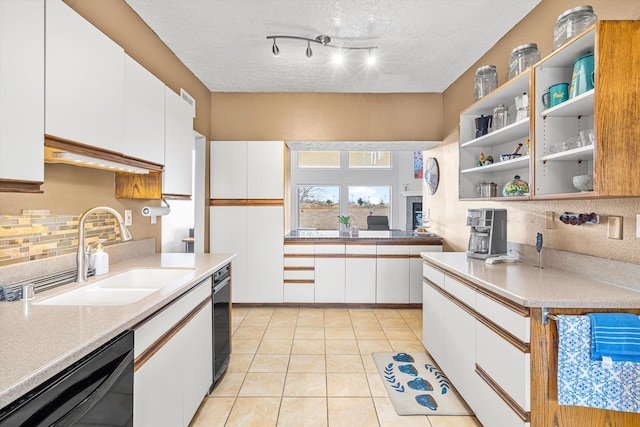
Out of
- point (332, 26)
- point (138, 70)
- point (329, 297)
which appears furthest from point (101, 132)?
point (329, 297)

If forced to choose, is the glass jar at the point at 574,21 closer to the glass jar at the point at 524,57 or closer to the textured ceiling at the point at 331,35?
the glass jar at the point at 524,57

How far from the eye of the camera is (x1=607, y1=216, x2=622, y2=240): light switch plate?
1.74 meters

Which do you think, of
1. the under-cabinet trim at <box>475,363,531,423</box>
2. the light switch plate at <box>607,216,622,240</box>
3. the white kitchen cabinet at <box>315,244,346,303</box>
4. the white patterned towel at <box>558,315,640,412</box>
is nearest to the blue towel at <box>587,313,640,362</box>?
the white patterned towel at <box>558,315,640,412</box>

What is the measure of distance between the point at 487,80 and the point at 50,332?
3090mm

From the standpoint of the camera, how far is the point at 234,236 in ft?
13.7

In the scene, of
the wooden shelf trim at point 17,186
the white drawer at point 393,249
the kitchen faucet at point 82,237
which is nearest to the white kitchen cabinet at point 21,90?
the wooden shelf trim at point 17,186

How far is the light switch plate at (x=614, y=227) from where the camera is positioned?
5.71 feet

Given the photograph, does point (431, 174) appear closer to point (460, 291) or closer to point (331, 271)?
point (331, 271)

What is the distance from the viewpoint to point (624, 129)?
1.48 metres

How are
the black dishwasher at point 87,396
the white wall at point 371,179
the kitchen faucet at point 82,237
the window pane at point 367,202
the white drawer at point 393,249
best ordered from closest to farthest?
1. the black dishwasher at point 87,396
2. the kitchen faucet at point 82,237
3. the white drawer at point 393,249
4. the white wall at point 371,179
5. the window pane at point 367,202

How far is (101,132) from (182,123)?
3.35ft

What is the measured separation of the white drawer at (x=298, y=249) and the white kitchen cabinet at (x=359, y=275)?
0.48m

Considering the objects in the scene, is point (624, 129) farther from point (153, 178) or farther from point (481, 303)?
point (153, 178)

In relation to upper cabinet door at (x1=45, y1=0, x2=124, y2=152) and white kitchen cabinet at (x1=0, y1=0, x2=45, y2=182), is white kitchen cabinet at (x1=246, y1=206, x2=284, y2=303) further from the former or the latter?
white kitchen cabinet at (x1=0, y1=0, x2=45, y2=182)
